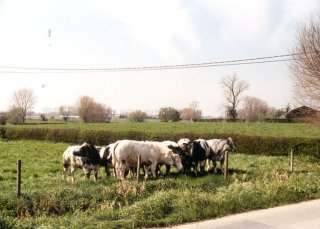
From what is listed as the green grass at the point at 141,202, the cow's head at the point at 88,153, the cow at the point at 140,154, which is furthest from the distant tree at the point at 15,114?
the green grass at the point at 141,202

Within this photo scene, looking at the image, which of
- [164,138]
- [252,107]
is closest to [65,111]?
[252,107]

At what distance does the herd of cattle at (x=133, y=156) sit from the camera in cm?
1712

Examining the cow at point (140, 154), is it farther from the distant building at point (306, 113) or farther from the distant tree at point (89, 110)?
the distant tree at point (89, 110)

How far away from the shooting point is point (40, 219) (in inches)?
396

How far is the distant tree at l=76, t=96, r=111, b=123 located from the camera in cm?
10769

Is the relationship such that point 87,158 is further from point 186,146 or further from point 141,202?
point 141,202

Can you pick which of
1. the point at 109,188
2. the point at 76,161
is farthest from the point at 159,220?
the point at 76,161

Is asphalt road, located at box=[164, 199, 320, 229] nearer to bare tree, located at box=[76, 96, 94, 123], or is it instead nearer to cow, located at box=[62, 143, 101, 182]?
cow, located at box=[62, 143, 101, 182]

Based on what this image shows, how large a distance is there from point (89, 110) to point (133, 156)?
309 feet

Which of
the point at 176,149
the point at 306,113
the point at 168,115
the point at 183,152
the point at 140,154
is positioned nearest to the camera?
the point at 140,154

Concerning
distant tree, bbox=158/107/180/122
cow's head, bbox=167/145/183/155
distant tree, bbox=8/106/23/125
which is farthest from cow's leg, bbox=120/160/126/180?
distant tree, bbox=158/107/180/122

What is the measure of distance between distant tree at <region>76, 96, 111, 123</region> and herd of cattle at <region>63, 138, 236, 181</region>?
89.3m

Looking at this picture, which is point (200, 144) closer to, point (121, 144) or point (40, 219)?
point (121, 144)

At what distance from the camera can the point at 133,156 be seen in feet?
56.3
